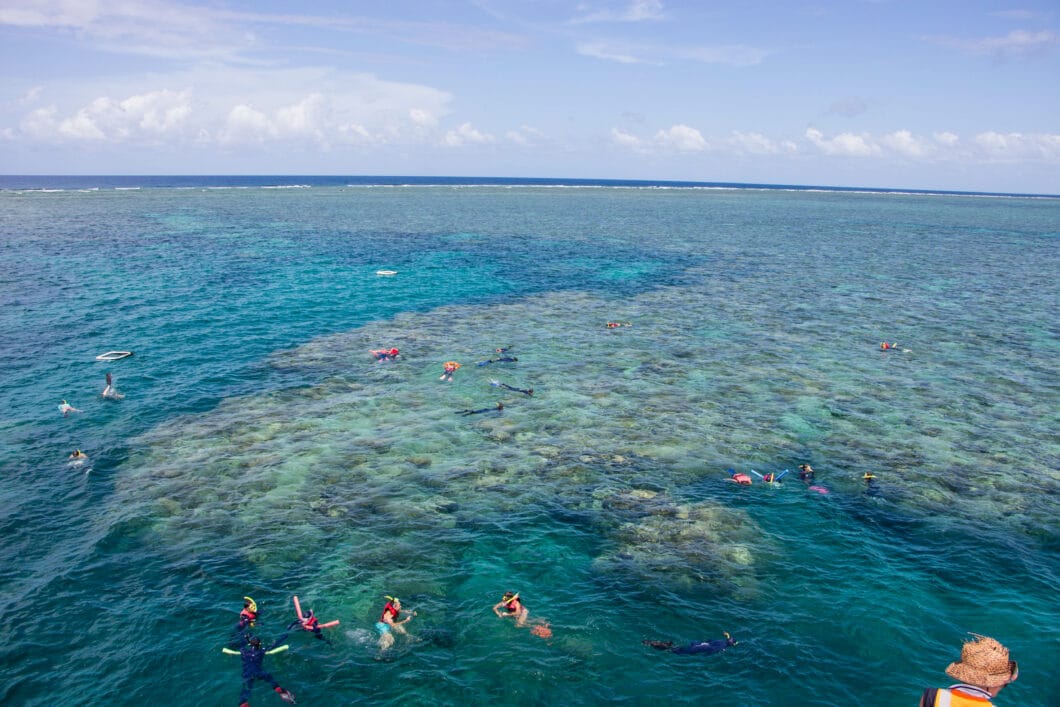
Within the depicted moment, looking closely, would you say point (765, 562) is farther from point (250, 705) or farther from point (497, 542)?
point (250, 705)

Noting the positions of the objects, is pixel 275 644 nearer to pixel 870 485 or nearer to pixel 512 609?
pixel 512 609

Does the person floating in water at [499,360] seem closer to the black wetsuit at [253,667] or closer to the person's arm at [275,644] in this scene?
the person's arm at [275,644]

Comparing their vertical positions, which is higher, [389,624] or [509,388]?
[509,388]

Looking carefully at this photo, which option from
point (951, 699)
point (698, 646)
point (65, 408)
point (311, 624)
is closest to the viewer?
point (951, 699)

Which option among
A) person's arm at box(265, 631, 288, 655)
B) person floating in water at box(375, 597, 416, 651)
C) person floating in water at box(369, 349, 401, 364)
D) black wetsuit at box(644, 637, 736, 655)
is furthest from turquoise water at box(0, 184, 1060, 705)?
person floating in water at box(369, 349, 401, 364)

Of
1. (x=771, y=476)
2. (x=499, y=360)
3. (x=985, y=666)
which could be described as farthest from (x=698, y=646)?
(x=499, y=360)

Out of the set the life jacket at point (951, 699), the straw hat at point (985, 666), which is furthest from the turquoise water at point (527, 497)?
the life jacket at point (951, 699)

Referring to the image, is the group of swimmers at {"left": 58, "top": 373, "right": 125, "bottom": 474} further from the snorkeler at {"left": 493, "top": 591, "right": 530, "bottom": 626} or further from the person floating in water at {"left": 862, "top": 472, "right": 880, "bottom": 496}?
the person floating in water at {"left": 862, "top": 472, "right": 880, "bottom": 496}
